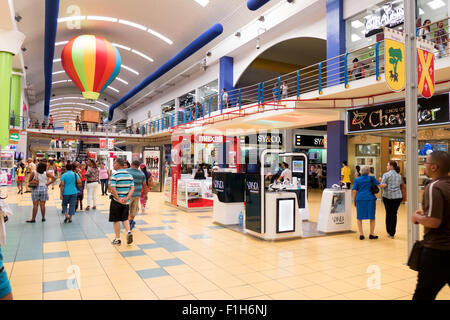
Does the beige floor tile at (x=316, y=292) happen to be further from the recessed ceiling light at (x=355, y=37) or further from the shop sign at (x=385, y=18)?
the recessed ceiling light at (x=355, y=37)

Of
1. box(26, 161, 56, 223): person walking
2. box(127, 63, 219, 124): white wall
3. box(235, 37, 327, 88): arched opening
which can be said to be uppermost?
box(235, 37, 327, 88): arched opening

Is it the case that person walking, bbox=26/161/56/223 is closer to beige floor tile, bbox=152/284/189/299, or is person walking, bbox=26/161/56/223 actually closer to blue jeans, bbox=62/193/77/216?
blue jeans, bbox=62/193/77/216

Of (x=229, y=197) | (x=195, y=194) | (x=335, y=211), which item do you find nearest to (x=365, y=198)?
(x=335, y=211)

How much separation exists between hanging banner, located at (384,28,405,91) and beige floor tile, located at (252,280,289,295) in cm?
316

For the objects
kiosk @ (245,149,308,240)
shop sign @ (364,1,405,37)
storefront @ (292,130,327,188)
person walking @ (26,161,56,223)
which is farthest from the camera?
storefront @ (292,130,327,188)

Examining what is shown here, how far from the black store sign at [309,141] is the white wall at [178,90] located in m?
6.46

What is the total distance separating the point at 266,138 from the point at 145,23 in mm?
10397

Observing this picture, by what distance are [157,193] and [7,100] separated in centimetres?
752

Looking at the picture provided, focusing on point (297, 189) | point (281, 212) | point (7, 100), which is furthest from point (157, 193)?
point (281, 212)

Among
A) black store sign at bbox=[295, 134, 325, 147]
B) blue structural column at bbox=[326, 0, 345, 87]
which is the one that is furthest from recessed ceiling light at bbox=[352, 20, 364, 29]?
black store sign at bbox=[295, 134, 325, 147]

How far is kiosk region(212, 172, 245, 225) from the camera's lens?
827 cm

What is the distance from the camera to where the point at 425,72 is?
493cm

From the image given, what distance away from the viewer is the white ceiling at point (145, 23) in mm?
16844
